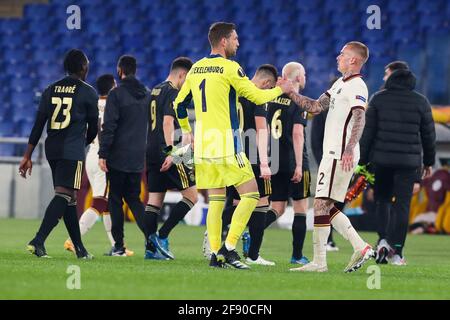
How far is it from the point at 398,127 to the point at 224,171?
3022mm

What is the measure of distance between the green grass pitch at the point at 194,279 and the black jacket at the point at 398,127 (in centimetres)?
113

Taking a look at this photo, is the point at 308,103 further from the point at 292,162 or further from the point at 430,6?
the point at 430,6

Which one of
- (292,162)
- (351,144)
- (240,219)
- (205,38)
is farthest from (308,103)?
(205,38)

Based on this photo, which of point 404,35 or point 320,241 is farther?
point 404,35

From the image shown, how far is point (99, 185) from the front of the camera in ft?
44.4

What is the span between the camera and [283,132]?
12.2 metres

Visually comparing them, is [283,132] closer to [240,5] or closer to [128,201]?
[128,201]

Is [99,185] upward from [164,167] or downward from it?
downward

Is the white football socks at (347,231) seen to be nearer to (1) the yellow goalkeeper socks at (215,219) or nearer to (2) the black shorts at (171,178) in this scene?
(1) the yellow goalkeeper socks at (215,219)

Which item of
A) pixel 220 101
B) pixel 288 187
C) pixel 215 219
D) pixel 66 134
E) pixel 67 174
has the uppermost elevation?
pixel 220 101
